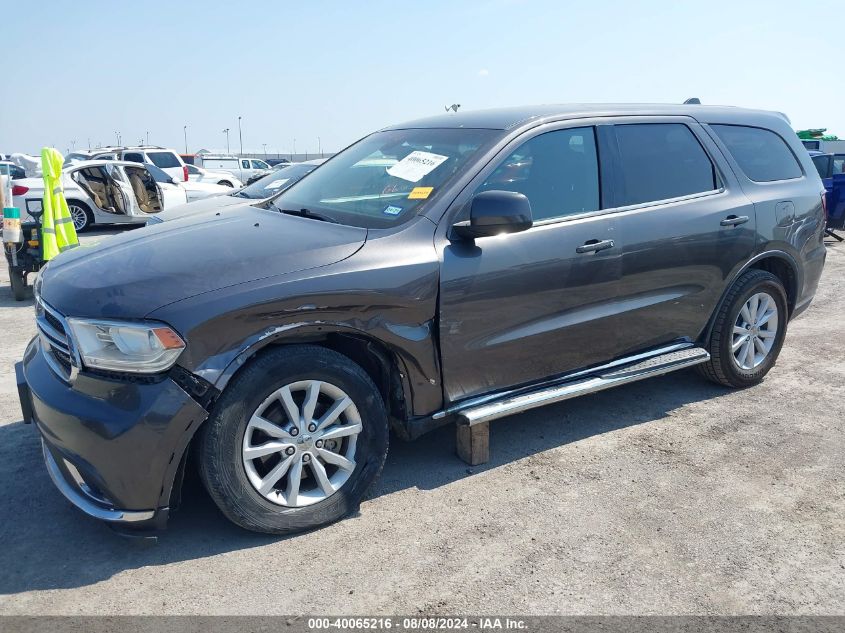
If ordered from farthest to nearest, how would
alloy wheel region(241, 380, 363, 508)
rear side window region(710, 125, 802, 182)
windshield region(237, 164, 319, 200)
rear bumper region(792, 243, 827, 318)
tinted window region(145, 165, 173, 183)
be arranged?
tinted window region(145, 165, 173, 183) < windshield region(237, 164, 319, 200) < rear bumper region(792, 243, 827, 318) < rear side window region(710, 125, 802, 182) < alloy wheel region(241, 380, 363, 508)

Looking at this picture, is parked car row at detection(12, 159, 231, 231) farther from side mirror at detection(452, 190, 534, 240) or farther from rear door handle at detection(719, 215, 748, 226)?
side mirror at detection(452, 190, 534, 240)

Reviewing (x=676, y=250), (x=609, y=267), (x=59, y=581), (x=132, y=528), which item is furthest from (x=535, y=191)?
(x=59, y=581)

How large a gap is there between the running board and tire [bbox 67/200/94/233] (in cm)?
1228

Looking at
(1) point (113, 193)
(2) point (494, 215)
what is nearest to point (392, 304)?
(2) point (494, 215)

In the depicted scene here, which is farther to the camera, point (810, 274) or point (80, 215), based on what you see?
point (80, 215)

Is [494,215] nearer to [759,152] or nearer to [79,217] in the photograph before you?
[759,152]

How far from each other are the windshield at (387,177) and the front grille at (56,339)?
137cm

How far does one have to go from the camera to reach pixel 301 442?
314cm

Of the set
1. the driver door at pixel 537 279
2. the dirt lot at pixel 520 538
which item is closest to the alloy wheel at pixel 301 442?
the dirt lot at pixel 520 538

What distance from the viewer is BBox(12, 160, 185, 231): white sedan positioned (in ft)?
44.9

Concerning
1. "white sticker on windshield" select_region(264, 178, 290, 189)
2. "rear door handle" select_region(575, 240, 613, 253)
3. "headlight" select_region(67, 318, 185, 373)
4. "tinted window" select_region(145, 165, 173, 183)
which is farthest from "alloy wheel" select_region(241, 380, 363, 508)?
"tinted window" select_region(145, 165, 173, 183)

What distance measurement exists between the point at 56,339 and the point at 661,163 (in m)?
3.48

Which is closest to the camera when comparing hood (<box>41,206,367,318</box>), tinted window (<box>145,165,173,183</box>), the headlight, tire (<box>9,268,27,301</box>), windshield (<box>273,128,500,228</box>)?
the headlight

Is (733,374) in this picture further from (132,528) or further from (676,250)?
(132,528)
